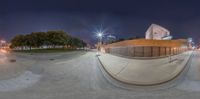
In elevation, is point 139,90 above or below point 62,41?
below

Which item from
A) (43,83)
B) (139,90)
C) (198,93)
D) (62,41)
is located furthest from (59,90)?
(62,41)

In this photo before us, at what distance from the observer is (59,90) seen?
8984 millimetres

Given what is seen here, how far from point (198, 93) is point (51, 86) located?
276 inches

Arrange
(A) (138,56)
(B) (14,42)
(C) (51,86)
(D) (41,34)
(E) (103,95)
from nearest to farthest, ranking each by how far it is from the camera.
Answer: (E) (103,95) → (C) (51,86) → (A) (138,56) → (D) (41,34) → (B) (14,42)

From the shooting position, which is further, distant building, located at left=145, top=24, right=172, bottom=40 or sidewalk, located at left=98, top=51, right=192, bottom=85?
distant building, located at left=145, top=24, right=172, bottom=40

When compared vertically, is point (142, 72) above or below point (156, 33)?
below

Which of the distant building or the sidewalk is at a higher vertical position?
the distant building

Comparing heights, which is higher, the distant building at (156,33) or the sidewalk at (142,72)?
the distant building at (156,33)

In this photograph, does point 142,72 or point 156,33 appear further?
point 156,33

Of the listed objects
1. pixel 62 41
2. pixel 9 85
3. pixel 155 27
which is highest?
pixel 155 27

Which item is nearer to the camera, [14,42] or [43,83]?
[43,83]

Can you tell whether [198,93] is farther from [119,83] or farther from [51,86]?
[51,86]

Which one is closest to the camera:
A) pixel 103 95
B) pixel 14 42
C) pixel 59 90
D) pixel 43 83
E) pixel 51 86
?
pixel 103 95

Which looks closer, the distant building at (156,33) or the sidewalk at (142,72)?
the sidewalk at (142,72)
